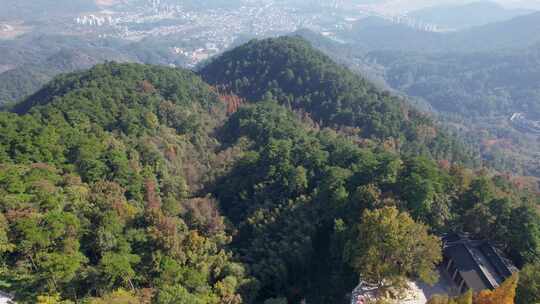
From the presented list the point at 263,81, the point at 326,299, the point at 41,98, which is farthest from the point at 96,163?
the point at 263,81

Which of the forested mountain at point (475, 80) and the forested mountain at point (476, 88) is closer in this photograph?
the forested mountain at point (476, 88)

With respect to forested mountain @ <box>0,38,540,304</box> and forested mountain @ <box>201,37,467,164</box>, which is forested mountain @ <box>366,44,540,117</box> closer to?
forested mountain @ <box>201,37,467,164</box>

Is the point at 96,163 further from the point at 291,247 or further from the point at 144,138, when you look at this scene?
the point at 291,247

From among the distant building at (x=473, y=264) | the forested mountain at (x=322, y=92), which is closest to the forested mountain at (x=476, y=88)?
the forested mountain at (x=322, y=92)

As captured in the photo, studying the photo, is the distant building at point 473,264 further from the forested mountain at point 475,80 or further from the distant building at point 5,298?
the forested mountain at point 475,80

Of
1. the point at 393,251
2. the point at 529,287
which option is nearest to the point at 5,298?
the point at 393,251

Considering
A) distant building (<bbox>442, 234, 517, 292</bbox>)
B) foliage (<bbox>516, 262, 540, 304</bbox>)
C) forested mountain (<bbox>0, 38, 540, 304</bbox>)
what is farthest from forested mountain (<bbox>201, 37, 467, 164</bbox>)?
foliage (<bbox>516, 262, 540, 304</bbox>)

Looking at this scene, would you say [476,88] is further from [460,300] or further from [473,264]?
[460,300]
